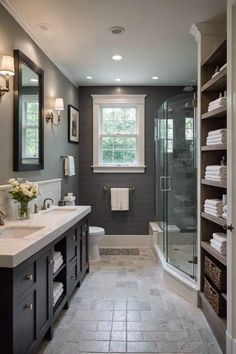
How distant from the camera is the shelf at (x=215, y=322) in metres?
2.24

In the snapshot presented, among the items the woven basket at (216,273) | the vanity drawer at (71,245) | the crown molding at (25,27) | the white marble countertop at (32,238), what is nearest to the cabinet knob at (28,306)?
the white marble countertop at (32,238)

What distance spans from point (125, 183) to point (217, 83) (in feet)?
9.46

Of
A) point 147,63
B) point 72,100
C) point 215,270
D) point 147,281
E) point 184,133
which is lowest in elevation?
point 147,281

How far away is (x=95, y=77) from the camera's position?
4.75m

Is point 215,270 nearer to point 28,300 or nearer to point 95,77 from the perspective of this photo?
point 28,300

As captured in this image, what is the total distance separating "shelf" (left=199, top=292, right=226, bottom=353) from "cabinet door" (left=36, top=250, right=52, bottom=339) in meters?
1.26

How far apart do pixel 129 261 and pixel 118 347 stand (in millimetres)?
2223

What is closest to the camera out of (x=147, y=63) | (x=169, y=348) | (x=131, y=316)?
(x=169, y=348)

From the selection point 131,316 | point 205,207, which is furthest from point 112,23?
point 131,316

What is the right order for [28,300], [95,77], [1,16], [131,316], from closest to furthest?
[28,300] < [1,16] < [131,316] < [95,77]

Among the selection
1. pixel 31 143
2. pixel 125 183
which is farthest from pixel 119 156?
pixel 31 143

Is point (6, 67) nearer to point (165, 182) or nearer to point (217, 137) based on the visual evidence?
point (217, 137)

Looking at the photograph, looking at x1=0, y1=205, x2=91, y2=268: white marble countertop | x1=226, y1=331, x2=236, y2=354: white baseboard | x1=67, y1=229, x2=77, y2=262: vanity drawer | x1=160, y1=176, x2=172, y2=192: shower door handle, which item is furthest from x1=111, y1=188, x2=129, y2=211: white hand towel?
x1=226, y1=331, x2=236, y2=354: white baseboard

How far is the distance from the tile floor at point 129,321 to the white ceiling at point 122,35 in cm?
269
